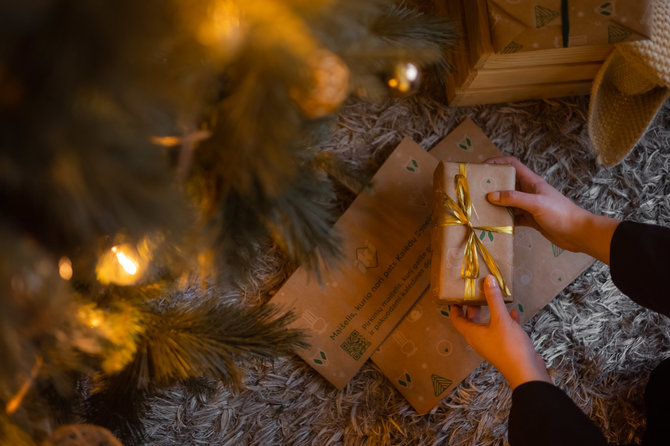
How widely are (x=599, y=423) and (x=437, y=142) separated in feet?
2.34

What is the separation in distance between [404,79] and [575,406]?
622 mm

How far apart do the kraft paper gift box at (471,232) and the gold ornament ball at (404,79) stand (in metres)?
0.16

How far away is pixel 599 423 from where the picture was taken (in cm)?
100

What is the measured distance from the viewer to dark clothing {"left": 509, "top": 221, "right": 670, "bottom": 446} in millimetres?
750

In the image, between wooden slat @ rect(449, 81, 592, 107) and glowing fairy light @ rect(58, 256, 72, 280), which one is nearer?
glowing fairy light @ rect(58, 256, 72, 280)

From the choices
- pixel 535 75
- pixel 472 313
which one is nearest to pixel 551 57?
pixel 535 75

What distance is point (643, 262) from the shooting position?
799 millimetres

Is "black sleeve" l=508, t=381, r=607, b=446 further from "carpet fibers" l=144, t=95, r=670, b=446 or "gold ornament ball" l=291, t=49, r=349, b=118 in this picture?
"gold ornament ball" l=291, t=49, r=349, b=118

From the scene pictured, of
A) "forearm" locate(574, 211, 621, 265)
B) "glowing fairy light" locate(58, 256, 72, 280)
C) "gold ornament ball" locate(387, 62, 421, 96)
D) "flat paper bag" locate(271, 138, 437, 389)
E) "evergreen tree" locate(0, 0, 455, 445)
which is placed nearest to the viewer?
"evergreen tree" locate(0, 0, 455, 445)

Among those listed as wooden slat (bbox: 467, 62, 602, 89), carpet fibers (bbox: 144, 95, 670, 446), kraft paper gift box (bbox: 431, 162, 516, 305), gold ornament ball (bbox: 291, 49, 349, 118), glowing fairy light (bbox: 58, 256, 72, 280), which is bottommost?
carpet fibers (bbox: 144, 95, 670, 446)

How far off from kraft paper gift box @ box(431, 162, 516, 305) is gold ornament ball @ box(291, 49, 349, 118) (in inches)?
16.7

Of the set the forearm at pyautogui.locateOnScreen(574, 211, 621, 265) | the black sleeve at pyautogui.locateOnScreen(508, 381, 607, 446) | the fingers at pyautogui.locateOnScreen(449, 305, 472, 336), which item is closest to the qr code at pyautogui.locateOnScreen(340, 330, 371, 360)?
the fingers at pyautogui.locateOnScreen(449, 305, 472, 336)

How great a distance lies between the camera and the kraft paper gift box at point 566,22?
728 mm

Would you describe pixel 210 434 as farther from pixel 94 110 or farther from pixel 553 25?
pixel 553 25
